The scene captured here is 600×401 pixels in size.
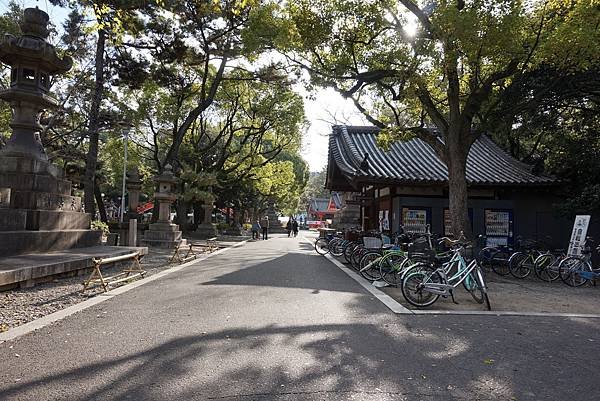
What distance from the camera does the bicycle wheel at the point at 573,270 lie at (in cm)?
1101

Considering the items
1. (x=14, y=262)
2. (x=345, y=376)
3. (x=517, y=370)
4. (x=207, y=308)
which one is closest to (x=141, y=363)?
(x=345, y=376)

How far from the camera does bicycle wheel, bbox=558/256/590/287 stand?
11.0m

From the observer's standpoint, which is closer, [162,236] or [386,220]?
[386,220]

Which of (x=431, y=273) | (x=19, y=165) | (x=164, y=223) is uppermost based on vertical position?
(x=19, y=165)

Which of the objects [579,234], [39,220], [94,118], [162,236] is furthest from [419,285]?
[94,118]

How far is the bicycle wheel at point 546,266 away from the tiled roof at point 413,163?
3.98 meters

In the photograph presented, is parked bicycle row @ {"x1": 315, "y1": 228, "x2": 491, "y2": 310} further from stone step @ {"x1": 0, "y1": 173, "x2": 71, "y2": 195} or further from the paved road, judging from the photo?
stone step @ {"x1": 0, "y1": 173, "x2": 71, "y2": 195}

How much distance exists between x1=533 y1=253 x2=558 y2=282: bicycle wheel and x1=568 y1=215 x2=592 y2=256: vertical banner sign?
0.80 meters

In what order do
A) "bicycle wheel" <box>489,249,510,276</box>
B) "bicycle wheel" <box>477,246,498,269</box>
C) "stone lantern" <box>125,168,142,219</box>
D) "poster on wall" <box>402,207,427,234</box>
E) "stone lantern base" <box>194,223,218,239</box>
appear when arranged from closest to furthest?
"bicycle wheel" <box>489,249,510,276</box> < "bicycle wheel" <box>477,246,498,269</box> < "poster on wall" <box>402,207,427,234</box> < "stone lantern" <box>125,168,142,219</box> < "stone lantern base" <box>194,223,218,239</box>

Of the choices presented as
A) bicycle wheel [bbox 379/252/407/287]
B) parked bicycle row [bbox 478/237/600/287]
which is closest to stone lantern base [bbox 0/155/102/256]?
bicycle wheel [bbox 379/252/407/287]

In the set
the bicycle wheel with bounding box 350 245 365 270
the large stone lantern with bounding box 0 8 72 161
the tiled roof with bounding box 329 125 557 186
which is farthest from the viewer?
the tiled roof with bounding box 329 125 557 186

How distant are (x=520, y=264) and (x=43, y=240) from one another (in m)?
Answer: 12.2

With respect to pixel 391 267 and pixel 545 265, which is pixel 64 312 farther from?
pixel 545 265

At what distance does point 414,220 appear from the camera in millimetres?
15430
